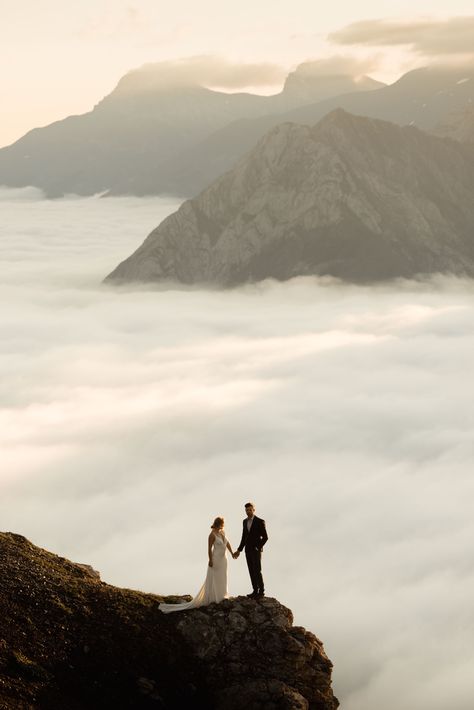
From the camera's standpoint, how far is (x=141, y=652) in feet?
94.7

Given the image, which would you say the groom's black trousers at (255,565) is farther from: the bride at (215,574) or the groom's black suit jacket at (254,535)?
the bride at (215,574)

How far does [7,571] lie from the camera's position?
3136 centimetres

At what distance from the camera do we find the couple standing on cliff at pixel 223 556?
28.0 metres

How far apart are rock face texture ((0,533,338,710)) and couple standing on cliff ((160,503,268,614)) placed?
41 centimetres

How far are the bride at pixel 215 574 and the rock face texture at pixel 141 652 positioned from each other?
0.35 meters

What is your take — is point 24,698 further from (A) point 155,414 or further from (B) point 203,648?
(A) point 155,414

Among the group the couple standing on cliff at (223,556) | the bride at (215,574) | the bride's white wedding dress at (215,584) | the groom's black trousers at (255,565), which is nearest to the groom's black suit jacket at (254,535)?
the couple standing on cliff at (223,556)

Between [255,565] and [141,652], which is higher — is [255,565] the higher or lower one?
the higher one

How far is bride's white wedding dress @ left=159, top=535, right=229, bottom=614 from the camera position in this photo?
28.0m

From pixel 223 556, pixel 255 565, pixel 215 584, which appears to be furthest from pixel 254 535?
pixel 215 584

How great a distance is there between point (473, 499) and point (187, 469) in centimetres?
5025

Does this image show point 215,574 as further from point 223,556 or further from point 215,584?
point 223,556

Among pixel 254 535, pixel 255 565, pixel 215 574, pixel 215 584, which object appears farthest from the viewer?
pixel 215 584

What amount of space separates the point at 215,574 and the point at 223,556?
1495 mm
